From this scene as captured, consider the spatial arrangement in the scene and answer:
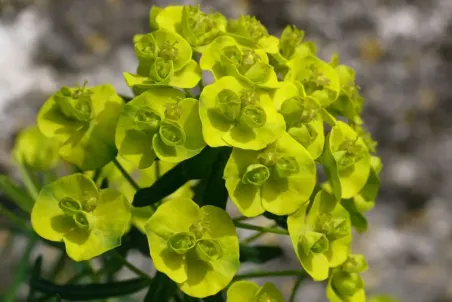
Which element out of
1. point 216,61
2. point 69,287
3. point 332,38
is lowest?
point 332,38

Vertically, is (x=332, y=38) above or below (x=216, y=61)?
below

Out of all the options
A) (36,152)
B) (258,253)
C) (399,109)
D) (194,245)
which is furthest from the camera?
(399,109)

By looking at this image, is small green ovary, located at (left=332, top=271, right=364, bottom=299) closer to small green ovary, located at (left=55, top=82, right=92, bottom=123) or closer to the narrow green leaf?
small green ovary, located at (left=55, top=82, right=92, bottom=123)

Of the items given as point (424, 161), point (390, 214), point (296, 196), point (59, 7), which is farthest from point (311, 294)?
point (296, 196)

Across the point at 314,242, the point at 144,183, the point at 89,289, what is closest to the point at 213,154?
the point at 314,242

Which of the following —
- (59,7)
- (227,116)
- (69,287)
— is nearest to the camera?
(227,116)

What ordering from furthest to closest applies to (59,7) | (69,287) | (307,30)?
(307,30) → (59,7) → (69,287)

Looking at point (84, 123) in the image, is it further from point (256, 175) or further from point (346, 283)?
point (346, 283)

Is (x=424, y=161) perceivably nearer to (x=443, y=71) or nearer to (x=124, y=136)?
(x=443, y=71)
